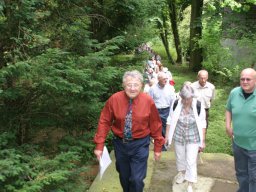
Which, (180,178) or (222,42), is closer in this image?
(180,178)

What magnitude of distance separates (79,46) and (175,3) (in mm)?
19354

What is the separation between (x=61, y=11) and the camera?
245 inches

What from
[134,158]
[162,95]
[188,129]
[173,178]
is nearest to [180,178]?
[173,178]

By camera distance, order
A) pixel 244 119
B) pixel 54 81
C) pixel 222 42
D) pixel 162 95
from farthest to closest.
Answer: pixel 222 42, pixel 162 95, pixel 244 119, pixel 54 81

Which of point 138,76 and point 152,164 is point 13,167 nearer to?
point 138,76

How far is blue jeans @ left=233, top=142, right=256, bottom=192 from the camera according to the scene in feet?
15.8

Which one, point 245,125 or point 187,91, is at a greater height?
point 187,91

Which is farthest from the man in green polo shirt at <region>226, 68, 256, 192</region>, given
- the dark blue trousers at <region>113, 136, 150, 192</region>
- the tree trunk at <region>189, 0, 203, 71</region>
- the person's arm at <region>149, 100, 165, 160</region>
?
the tree trunk at <region>189, 0, 203, 71</region>

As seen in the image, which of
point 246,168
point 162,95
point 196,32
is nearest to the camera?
point 246,168

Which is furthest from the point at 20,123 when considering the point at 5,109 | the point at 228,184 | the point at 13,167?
the point at 228,184

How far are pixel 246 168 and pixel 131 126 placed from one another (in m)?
1.74

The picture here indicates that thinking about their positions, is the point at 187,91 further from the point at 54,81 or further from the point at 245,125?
the point at 54,81

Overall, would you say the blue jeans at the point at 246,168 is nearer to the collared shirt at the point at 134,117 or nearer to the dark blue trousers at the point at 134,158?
the collared shirt at the point at 134,117

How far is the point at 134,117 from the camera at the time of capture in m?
4.62
